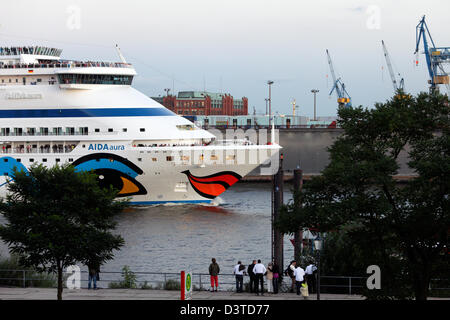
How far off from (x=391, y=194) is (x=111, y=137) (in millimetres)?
31683

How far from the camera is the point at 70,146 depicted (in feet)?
159

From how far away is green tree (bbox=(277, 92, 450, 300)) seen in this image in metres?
16.5

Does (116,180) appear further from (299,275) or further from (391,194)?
(391,194)

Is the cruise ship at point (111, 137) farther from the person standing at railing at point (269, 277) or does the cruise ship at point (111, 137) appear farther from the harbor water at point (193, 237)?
the person standing at railing at point (269, 277)

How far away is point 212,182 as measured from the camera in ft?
160

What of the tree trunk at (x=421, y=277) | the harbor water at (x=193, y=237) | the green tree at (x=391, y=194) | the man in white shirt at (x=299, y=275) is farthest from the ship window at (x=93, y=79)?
the tree trunk at (x=421, y=277)

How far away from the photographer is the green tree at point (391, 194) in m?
16.5

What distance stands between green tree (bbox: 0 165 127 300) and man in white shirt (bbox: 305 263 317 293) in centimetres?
546

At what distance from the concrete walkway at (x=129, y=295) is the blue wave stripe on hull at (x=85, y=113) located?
26.2 m

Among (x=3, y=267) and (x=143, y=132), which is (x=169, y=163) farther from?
(x=3, y=267)

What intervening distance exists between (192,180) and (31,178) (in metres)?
27.5

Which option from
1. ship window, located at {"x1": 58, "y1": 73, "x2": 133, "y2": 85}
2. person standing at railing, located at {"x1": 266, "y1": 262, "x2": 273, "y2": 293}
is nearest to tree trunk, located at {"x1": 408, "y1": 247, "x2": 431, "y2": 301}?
person standing at railing, located at {"x1": 266, "y1": 262, "x2": 273, "y2": 293}

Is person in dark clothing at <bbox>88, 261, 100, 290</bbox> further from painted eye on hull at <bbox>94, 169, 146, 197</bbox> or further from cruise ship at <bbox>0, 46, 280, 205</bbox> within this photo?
painted eye on hull at <bbox>94, 169, 146, 197</bbox>
